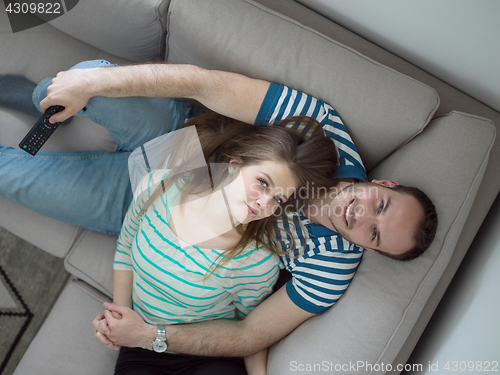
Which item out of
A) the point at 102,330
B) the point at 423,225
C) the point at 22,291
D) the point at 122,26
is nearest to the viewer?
the point at 423,225

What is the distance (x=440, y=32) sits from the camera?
111 centimetres

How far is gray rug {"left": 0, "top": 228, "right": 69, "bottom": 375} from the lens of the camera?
143 centimetres

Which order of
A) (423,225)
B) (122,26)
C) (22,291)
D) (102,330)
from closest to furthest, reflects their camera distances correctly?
(423,225) → (102,330) → (122,26) → (22,291)

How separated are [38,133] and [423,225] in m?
1.29

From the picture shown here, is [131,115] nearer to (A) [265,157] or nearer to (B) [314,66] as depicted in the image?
(A) [265,157]

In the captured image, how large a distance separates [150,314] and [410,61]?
4.51 ft

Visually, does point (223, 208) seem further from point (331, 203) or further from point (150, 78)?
point (150, 78)

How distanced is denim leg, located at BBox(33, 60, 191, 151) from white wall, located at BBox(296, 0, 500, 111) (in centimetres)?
72

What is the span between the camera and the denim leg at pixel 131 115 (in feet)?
3.75

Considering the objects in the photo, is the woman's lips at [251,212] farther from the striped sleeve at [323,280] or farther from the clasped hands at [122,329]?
the clasped hands at [122,329]

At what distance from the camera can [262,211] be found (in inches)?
39.4

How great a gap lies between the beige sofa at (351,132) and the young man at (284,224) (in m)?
0.06

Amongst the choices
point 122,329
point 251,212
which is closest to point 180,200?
point 251,212

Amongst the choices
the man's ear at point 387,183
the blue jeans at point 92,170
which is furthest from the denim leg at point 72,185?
the man's ear at point 387,183
